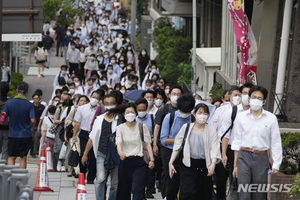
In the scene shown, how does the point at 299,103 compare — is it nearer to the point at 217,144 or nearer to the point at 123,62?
the point at 217,144

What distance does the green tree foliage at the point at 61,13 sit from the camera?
120 feet

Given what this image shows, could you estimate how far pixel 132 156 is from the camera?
8.48 metres

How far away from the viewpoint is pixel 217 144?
7926 millimetres

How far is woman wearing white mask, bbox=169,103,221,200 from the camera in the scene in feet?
26.0


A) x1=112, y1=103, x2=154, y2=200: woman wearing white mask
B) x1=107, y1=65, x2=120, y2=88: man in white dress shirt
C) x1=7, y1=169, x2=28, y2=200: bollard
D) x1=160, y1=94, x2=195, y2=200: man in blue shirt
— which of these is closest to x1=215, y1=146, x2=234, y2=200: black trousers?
x1=160, y1=94, x2=195, y2=200: man in blue shirt

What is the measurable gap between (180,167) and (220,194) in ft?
4.03

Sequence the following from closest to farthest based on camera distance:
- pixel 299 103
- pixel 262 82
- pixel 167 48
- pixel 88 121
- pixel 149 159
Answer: pixel 149 159 → pixel 88 121 → pixel 299 103 → pixel 262 82 → pixel 167 48

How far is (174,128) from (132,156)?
2.43 ft

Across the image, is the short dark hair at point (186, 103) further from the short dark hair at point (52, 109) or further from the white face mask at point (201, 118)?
the short dark hair at point (52, 109)

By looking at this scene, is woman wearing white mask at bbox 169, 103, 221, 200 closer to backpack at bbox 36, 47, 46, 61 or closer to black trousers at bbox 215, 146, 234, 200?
black trousers at bbox 215, 146, 234, 200

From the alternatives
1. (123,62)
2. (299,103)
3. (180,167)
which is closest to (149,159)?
(180,167)

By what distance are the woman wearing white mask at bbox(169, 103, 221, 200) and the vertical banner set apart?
19.2ft

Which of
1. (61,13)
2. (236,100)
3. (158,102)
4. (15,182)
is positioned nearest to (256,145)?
(236,100)

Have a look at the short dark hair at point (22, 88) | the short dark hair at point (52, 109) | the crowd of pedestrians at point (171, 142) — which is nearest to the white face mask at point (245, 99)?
the crowd of pedestrians at point (171, 142)
